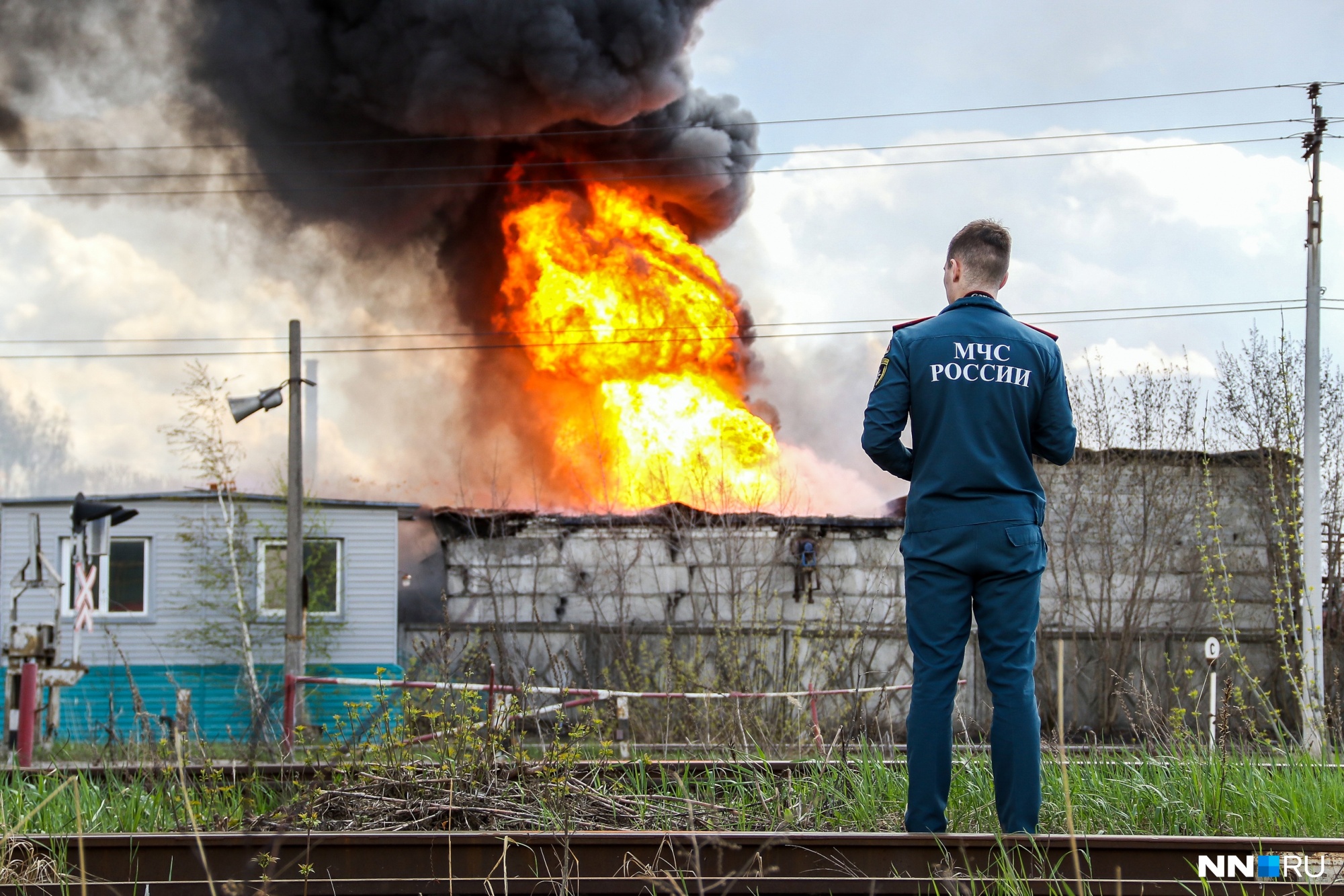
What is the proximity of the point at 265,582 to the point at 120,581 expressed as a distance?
99.0 inches

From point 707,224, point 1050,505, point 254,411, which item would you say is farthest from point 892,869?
point 707,224

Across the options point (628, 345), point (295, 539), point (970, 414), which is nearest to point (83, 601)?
point (295, 539)

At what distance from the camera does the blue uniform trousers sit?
10.2 ft

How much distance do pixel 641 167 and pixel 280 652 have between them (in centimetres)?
1689

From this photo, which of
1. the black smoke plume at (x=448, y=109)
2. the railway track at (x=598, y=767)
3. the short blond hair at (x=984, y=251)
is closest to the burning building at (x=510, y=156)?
the black smoke plume at (x=448, y=109)

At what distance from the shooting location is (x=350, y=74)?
103 ft

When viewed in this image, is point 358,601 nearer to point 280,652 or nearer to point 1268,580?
point 280,652

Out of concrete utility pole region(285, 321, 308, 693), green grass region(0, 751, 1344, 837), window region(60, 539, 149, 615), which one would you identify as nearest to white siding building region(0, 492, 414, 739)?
window region(60, 539, 149, 615)

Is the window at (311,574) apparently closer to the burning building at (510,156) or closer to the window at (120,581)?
the window at (120,581)

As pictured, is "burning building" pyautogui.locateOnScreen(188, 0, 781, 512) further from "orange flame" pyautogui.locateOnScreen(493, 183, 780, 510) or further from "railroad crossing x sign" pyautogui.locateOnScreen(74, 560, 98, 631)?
"railroad crossing x sign" pyautogui.locateOnScreen(74, 560, 98, 631)

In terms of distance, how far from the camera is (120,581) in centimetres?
1902

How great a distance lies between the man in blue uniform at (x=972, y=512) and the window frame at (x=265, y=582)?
1802cm

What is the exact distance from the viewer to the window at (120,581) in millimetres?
18859

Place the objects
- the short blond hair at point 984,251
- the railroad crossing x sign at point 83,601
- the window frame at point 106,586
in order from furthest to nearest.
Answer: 1. the window frame at point 106,586
2. the railroad crossing x sign at point 83,601
3. the short blond hair at point 984,251
